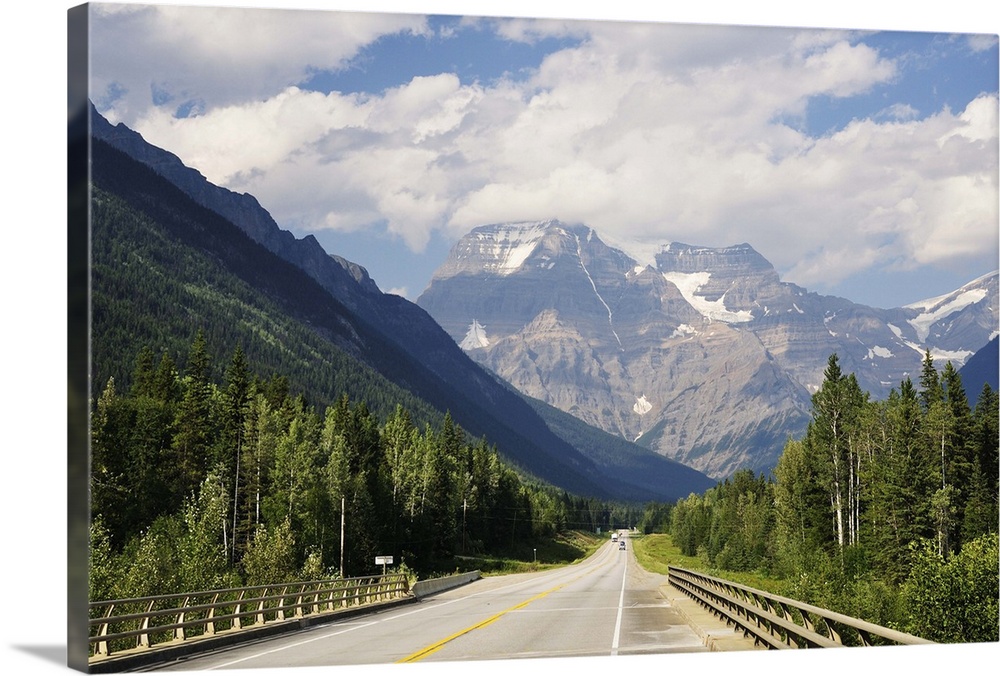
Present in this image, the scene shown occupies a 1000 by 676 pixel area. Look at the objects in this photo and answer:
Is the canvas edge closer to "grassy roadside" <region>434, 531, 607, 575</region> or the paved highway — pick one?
the paved highway

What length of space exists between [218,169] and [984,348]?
97.1ft

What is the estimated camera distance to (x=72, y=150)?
22.0m

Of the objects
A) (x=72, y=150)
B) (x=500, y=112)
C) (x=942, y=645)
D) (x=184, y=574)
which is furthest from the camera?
(x=184, y=574)

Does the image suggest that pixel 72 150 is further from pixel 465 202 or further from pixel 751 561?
pixel 751 561

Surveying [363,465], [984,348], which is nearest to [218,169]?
[984,348]

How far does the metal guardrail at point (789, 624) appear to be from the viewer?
2167 centimetres

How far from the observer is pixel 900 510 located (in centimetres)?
6353

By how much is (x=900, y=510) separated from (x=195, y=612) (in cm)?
4294

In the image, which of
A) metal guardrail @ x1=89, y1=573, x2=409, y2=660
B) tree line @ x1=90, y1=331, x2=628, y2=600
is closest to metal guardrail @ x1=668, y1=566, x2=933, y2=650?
metal guardrail @ x1=89, y1=573, x2=409, y2=660

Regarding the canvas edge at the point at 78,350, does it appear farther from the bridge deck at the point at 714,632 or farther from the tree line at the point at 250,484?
the tree line at the point at 250,484

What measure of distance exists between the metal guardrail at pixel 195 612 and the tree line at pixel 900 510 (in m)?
20.4

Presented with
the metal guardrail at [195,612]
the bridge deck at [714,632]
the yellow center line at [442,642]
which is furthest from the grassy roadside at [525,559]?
the bridge deck at [714,632]

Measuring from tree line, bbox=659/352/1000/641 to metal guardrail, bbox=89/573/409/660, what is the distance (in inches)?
802

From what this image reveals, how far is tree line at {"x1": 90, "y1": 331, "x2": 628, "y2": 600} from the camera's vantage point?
73.5 metres
